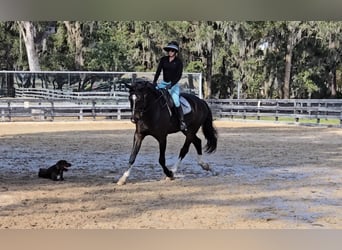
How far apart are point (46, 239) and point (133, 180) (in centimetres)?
313

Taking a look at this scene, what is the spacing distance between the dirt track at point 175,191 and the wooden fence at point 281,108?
9777 mm

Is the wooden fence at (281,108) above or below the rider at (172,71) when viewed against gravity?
below

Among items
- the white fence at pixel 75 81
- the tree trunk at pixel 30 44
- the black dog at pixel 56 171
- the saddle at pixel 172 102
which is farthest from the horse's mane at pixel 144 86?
the tree trunk at pixel 30 44

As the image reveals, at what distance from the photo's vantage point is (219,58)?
30922 millimetres

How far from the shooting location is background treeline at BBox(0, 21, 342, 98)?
2764 cm

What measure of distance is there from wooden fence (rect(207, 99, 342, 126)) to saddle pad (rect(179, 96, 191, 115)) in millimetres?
12930

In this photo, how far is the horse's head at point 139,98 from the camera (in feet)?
21.9

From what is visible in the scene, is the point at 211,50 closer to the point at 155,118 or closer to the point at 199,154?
the point at 199,154

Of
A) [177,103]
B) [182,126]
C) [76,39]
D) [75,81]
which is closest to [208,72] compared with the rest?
[76,39]

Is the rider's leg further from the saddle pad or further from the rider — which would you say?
the saddle pad

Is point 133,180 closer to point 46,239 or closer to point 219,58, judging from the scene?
point 46,239

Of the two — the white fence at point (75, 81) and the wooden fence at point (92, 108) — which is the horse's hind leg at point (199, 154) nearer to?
the wooden fence at point (92, 108)

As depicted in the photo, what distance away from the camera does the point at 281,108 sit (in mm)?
22703

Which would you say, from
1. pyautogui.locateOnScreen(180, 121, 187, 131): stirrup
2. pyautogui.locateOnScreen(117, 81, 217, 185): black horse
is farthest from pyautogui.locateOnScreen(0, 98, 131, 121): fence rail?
pyautogui.locateOnScreen(180, 121, 187, 131): stirrup
